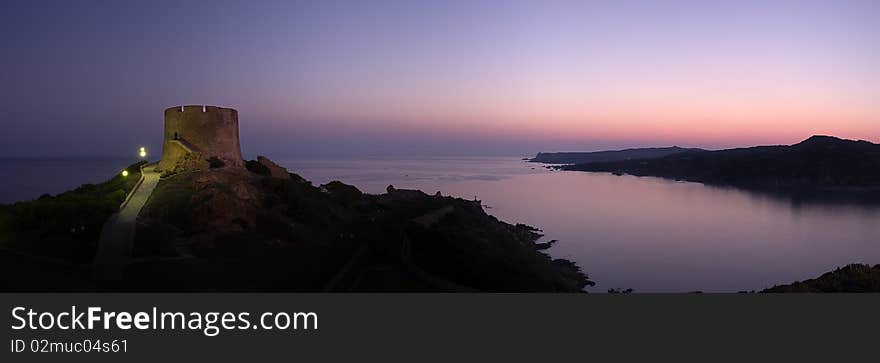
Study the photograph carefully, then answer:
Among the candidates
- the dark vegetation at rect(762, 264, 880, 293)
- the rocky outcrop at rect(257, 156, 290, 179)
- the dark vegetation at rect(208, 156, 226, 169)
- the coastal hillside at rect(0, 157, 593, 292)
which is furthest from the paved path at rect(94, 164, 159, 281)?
the dark vegetation at rect(762, 264, 880, 293)

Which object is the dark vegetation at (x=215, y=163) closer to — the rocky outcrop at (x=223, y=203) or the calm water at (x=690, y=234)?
the rocky outcrop at (x=223, y=203)

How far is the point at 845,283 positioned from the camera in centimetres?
1313

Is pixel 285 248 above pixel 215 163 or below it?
below

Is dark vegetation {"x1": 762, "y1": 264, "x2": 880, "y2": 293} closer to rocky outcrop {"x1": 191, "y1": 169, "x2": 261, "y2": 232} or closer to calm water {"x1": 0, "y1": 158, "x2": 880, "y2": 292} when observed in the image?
calm water {"x1": 0, "y1": 158, "x2": 880, "y2": 292}

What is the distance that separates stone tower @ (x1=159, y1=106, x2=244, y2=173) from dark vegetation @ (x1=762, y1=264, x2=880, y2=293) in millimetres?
22160

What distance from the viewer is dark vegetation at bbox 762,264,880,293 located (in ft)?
41.8

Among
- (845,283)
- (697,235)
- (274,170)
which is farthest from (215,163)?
(697,235)

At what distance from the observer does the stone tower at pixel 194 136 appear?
2238 cm

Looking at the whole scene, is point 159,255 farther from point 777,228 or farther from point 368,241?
point 777,228

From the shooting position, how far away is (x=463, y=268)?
1811 centimetres

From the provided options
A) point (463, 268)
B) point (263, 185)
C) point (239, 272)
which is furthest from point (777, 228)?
point (239, 272)

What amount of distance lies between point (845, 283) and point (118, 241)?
19.8 metres

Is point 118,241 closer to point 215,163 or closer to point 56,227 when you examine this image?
point 56,227
